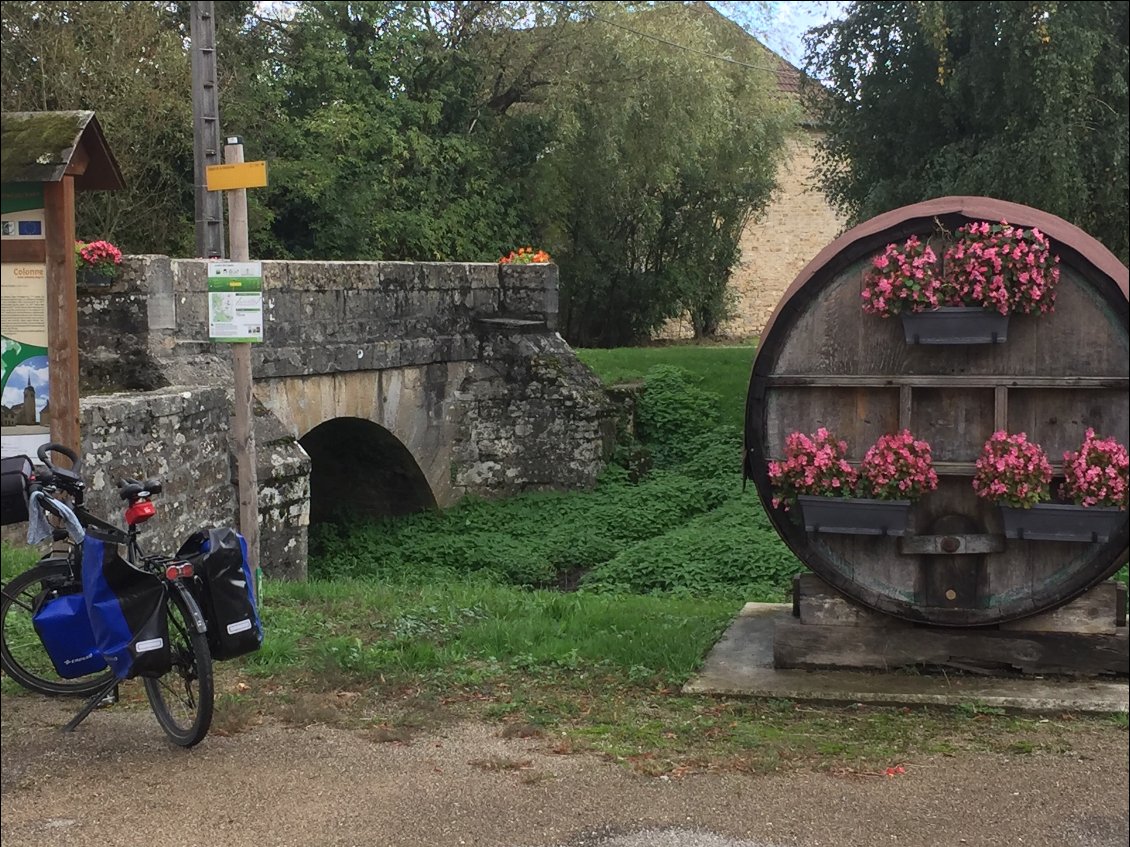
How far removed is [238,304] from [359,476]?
330 inches

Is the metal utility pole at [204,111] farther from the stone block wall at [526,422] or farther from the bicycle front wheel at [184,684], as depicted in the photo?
the bicycle front wheel at [184,684]

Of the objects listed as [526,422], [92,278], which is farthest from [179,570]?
[526,422]

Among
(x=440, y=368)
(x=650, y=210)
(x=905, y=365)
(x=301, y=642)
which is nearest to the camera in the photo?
(x=905, y=365)

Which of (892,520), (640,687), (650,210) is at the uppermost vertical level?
(650,210)

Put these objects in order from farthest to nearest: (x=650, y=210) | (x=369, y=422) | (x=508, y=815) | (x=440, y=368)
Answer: (x=650, y=210) → (x=440, y=368) → (x=369, y=422) → (x=508, y=815)

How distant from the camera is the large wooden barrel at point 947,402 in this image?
16.4 ft

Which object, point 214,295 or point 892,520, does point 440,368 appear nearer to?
point 214,295

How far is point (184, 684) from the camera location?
4508 millimetres

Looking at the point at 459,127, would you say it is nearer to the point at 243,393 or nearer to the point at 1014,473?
the point at 243,393

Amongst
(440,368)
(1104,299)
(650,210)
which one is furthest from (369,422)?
(650,210)

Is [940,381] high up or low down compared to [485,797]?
up

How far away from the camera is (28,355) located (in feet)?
15.8

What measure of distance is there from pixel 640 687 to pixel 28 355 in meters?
2.86

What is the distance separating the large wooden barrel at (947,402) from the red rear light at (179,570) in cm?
243
